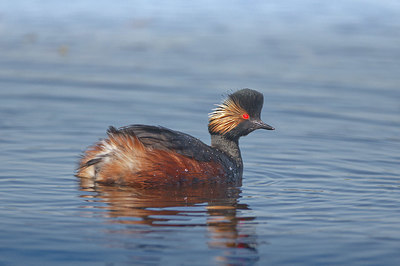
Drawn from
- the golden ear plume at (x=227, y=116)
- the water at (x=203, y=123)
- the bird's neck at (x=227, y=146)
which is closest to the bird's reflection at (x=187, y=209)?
the water at (x=203, y=123)

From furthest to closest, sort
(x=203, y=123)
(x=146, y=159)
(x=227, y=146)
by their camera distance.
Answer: (x=203, y=123) → (x=227, y=146) → (x=146, y=159)

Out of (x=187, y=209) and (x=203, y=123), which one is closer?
(x=187, y=209)

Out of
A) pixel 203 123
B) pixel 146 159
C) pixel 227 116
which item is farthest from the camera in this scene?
pixel 203 123

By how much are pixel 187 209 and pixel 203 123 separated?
15.4ft

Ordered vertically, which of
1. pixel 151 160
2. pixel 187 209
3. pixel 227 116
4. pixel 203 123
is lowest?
pixel 187 209

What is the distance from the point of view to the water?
7.25 m

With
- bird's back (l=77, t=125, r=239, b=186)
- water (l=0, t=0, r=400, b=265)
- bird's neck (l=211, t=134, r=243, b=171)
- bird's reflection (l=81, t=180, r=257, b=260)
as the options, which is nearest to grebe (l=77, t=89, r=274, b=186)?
bird's back (l=77, t=125, r=239, b=186)

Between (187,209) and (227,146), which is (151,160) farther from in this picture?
(227,146)

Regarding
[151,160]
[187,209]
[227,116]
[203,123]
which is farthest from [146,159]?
[203,123]

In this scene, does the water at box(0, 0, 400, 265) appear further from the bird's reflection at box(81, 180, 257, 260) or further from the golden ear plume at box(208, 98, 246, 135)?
the golden ear plume at box(208, 98, 246, 135)

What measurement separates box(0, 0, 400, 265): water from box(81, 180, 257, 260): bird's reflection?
0.09ft

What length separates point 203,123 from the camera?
13.0 m

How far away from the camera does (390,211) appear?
8.57m

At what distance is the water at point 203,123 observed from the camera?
7250mm
